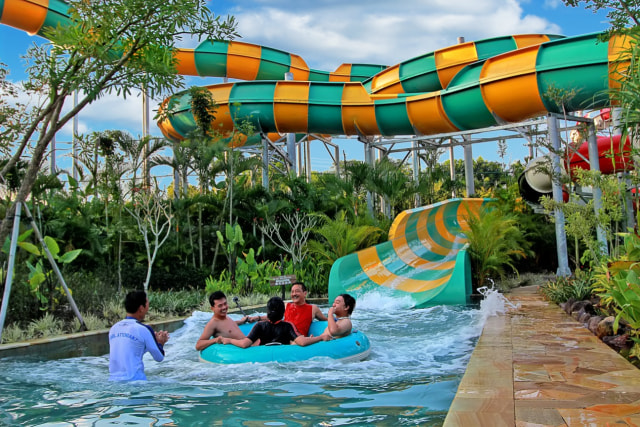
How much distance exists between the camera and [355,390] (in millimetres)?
4340

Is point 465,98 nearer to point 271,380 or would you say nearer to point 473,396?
point 271,380

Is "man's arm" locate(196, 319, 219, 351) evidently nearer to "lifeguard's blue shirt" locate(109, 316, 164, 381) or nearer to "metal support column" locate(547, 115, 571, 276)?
"lifeguard's blue shirt" locate(109, 316, 164, 381)

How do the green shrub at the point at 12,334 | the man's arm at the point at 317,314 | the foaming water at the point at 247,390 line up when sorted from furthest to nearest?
the man's arm at the point at 317,314 < the green shrub at the point at 12,334 < the foaming water at the point at 247,390

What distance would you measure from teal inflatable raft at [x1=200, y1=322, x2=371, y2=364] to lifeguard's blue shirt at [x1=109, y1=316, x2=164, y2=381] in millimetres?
887

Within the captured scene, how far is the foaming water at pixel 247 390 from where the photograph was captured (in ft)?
11.8

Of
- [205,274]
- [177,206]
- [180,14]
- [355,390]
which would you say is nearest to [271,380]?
[355,390]

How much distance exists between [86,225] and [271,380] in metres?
6.75

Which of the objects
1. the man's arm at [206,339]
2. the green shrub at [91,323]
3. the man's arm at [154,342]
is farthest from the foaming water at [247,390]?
the green shrub at [91,323]

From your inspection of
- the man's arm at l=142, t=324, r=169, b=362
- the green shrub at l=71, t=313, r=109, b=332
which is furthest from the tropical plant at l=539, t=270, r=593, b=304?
the green shrub at l=71, t=313, r=109, b=332

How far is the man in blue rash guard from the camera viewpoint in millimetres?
4328

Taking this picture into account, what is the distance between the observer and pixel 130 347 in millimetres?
Result: 4367

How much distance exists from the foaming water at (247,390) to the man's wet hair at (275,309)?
66 cm

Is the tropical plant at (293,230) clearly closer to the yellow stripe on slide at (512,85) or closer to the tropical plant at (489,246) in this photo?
the tropical plant at (489,246)

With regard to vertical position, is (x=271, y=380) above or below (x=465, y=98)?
below
